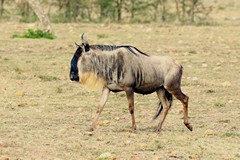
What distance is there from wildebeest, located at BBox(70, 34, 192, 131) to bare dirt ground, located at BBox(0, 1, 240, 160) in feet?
1.70

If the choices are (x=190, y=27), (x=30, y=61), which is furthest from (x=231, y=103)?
(x=190, y=27)

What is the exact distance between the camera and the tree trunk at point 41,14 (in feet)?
69.5

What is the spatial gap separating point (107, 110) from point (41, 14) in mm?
10033

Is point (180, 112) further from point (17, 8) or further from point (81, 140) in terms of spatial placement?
point (17, 8)

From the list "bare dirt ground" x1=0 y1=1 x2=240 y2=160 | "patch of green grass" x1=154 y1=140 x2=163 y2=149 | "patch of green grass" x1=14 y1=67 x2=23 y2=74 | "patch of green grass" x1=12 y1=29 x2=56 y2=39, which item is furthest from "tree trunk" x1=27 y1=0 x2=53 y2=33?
"patch of green grass" x1=154 y1=140 x2=163 y2=149

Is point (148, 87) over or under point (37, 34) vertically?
over

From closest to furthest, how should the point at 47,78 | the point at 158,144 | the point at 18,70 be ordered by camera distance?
the point at 158,144 < the point at 47,78 < the point at 18,70

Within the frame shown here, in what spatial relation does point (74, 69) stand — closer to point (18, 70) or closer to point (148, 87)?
point (148, 87)

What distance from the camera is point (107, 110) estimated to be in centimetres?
1163

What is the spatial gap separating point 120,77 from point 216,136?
4.46 feet

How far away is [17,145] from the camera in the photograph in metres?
8.62

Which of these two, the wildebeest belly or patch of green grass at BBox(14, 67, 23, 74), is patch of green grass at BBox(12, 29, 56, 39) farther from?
the wildebeest belly

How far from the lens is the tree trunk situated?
21188mm

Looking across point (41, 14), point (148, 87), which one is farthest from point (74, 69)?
point (41, 14)
